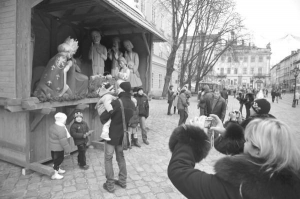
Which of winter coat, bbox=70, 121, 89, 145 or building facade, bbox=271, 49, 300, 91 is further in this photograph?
building facade, bbox=271, 49, 300, 91

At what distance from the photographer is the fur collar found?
115 centimetres

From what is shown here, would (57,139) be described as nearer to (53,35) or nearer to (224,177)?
(53,35)

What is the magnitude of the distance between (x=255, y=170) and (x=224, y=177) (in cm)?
17

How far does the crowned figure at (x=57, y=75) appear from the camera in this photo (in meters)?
4.61

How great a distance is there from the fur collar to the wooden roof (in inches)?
160

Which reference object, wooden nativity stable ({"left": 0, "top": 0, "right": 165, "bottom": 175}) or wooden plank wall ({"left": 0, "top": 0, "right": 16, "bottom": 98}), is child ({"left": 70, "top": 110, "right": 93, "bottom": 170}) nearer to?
wooden nativity stable ({"left": 0, "top": 0, "right": 165, "bottom": 175})

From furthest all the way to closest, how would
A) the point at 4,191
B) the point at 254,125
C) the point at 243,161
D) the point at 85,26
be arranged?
the point at 85,26 → the point at 4,191 → the point at 254,125 → the point at 243,161

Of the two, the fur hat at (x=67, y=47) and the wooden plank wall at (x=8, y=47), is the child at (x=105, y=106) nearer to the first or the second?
→ the wooden plank wall at (x=8, y=47)

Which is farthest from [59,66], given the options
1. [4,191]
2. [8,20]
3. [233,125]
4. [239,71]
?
[239,71]

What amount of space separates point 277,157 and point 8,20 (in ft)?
15.3

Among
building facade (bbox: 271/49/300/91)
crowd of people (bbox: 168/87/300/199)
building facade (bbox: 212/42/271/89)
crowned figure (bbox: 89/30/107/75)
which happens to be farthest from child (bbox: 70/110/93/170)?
building facade (bbox: 212/42/271/89)

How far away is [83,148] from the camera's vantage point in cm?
471

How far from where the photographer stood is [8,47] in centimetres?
402

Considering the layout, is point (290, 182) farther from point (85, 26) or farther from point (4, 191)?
point (85, 26)
